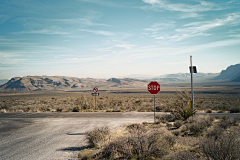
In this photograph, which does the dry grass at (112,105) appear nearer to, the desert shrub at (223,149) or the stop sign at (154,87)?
the stop sign at (154,87)

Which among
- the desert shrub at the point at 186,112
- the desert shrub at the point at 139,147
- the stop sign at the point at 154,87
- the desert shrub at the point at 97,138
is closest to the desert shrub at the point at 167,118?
the desert shrub at the point at 186,112

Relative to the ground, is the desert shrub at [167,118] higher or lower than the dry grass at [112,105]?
higher

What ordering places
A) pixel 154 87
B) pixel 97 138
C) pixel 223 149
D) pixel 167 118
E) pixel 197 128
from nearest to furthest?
pixel 223 149
pixel 97 138
pixel 197 128
pixel 154 87
pixel 167 118

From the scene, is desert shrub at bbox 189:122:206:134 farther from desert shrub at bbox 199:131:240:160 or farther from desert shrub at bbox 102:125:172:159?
desert shrub at bbox 199:131:240:160

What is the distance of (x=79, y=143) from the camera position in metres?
8.15

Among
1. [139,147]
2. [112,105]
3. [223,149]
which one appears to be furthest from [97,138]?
[112,105]

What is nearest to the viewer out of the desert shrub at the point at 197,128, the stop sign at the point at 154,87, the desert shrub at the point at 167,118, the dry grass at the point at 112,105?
the desert shrub at the point at 197,128

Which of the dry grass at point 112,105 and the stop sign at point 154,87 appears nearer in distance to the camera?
the stop sign at point 154,87

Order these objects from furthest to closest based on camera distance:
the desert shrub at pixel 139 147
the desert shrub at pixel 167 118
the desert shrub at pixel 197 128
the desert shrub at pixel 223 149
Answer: the desert shrub at pixel 167 118, the desert shrub at pixel 197 128, the desert shrub at pixel 139 147, the desert shrub at pixel 223 149

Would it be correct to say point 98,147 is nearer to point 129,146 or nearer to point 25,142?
point 129,146

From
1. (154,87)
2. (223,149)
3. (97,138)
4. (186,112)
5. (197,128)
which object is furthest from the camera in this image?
(154,87)

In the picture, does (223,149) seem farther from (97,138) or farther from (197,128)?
(197,128)

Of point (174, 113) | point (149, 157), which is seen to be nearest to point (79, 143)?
point (149, 157)

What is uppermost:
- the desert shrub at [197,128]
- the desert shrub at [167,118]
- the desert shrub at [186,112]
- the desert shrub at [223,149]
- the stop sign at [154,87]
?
the stop sign at [154,87]
